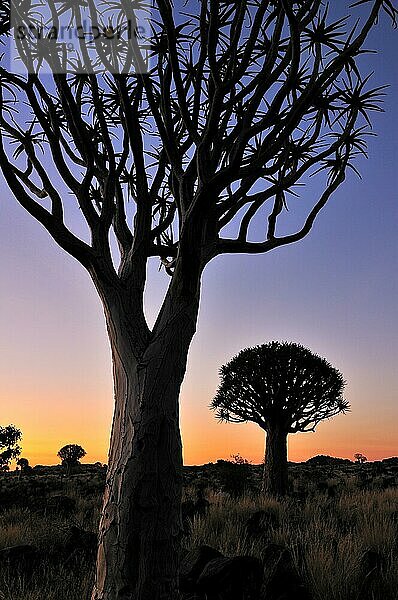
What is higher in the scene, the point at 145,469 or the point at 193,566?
the point at 145,469

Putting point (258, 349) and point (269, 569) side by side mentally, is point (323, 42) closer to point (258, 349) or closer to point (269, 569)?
point (269, 569)

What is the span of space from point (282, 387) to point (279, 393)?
20 cm

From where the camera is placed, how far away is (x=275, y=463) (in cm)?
1647

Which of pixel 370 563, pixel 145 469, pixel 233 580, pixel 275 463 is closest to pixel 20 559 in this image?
pixel 233 580

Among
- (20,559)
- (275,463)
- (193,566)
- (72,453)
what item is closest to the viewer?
(193,566)

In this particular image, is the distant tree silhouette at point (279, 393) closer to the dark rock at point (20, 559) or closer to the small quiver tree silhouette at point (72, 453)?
the dark rock at point (20, 559)

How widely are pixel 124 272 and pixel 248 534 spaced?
4.39 metres

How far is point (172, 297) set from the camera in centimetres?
450

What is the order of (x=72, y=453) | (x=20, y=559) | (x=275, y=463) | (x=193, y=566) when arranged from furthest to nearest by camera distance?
(x=72, y=453) < (x=275, y=463) < (x=20, y=559) < (x=193, y=566)

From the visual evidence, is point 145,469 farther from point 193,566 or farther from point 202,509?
point 202,509

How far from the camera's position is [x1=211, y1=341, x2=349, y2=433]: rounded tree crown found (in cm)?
1678

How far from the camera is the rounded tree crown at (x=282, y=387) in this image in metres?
16.8

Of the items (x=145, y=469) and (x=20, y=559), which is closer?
(x=145, y=469)

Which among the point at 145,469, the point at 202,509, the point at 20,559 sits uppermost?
the point at 145,469
